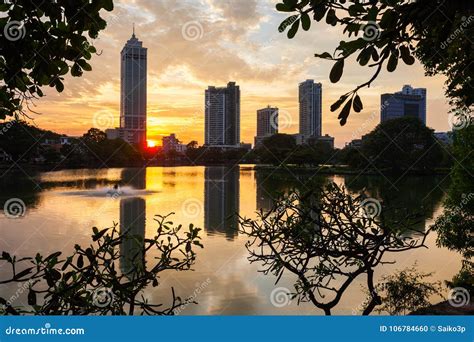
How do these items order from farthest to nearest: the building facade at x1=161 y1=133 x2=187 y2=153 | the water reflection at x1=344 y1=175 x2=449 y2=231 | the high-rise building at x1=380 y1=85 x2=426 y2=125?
the building facade at x1=161 y1=133 x2=187 y2=153, the high-rise building at x1=380 y1=85 x2=426 y2=125, the water reflection at x1=344 y1=175 x2=449 y2=231

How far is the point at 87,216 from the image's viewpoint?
17781 millimetres

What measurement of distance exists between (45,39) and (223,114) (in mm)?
59874

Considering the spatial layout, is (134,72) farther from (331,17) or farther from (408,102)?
(331,17)

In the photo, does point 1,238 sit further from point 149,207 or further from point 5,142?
point 5,142

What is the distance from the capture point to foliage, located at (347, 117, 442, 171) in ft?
130

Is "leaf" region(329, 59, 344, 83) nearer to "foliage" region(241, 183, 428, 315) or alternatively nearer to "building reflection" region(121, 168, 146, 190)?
"foliage" region(241, 183, 428, 315)

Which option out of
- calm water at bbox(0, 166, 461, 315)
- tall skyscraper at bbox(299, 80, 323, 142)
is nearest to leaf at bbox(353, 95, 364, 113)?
calm water at bbox(0, 166, 461, 315)

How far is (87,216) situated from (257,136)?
74.9m

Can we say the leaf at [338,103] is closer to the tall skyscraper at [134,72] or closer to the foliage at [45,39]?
the foliage at [45,39]

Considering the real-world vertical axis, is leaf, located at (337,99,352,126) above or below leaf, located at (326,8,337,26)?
below

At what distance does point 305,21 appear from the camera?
5.07 ft

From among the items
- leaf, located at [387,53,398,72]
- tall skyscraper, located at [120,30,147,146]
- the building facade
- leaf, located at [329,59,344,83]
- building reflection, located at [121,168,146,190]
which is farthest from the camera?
the building facade

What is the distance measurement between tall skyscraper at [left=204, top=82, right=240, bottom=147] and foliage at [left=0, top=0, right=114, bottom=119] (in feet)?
183

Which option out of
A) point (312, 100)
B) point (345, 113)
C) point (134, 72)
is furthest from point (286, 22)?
point (312, 100)
